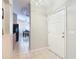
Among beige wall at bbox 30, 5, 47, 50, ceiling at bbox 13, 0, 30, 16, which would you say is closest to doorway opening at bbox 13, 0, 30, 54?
ceiling at bbox 13, 0, 30, 16

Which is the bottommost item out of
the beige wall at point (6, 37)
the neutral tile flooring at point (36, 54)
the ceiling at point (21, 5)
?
the neutral tile flooring at point (36, 54)

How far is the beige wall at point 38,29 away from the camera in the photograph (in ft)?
19.3

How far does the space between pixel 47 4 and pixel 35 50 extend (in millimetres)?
2282

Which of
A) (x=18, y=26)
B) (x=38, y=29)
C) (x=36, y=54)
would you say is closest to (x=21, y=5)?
(x=18, y=26)

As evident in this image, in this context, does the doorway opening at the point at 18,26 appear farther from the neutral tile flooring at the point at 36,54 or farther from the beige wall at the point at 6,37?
the beige wall at the point at 6,37

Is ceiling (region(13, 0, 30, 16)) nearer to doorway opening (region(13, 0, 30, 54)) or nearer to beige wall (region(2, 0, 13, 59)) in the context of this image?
doorway opening (region(13, 0, 30, 54))

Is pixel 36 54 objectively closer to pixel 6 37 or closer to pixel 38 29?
pixel 38 29

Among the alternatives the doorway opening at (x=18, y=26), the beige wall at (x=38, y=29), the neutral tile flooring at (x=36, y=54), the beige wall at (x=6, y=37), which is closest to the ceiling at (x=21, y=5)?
the doorway opening at (x=18, y=26)

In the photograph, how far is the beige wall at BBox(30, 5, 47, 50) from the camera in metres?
5.88

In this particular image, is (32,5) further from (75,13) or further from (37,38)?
(75,13)

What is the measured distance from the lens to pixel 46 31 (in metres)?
6.02

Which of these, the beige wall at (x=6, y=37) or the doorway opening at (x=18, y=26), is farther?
the doorway opening at (x=18, y=26)

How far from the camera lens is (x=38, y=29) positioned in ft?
19.5

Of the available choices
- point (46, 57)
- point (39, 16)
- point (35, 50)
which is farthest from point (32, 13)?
point (46, 57)
